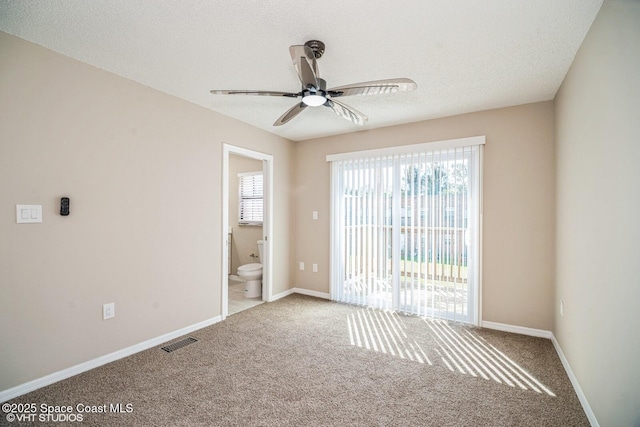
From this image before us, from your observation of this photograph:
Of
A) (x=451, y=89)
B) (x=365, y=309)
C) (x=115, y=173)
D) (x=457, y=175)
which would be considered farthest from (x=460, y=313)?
(x=115, y=173)

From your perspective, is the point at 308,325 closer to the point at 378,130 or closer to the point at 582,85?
the point at 378,130

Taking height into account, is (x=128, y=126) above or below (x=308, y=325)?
above

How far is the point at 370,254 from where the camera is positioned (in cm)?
414

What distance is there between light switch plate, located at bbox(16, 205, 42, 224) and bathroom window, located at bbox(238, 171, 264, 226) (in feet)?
11.4

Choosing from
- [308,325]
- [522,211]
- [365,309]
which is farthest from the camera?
[365,309]

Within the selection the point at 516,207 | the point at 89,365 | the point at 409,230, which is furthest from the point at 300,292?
the point at 516,207

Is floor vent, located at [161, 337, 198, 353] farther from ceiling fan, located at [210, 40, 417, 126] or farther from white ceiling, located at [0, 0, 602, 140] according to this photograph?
white ceiling, located at [0, 0, 602, 140]

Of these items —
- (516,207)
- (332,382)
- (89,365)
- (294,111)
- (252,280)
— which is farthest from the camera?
(252,280)

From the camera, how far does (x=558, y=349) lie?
2.76m

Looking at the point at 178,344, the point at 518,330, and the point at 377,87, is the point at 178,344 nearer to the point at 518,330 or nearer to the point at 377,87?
the point at 377,87

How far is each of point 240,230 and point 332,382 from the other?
3.98 metres

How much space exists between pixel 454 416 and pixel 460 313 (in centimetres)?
184

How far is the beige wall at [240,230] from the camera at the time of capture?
563 cm

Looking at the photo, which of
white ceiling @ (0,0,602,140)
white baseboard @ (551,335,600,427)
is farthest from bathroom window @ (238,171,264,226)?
white baseboard @ (551,335,600,427)
